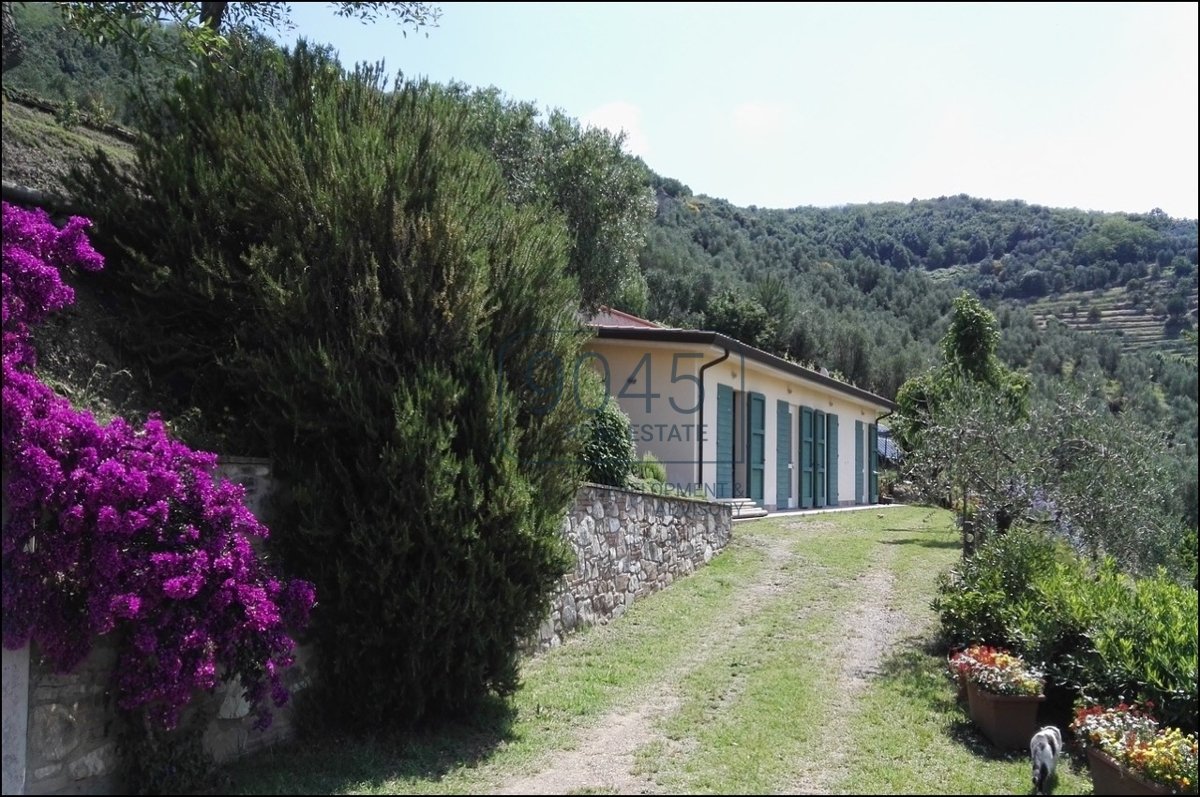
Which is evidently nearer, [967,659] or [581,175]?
[967,659]

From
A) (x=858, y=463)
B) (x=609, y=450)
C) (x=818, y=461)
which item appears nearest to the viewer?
(x=609, y=450)

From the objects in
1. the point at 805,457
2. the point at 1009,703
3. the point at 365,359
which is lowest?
the point at 1009,703

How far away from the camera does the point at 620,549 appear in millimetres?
9852

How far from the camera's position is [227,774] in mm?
5230

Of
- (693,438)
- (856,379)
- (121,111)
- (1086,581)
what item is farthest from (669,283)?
(1086,581)

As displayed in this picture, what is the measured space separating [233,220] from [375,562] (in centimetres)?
281

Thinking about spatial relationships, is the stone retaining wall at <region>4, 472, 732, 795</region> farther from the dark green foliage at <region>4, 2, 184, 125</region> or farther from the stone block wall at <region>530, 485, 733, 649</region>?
the dark green foliage at <region>4, 2, 184, 125</region>

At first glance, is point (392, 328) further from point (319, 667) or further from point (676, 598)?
point (676, 598)

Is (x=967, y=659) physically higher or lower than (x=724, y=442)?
lower

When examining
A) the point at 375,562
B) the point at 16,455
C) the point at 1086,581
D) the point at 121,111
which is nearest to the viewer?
the point at 16,455

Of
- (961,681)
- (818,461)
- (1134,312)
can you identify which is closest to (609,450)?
(961,681)

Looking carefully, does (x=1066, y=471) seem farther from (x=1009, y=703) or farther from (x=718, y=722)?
(x=718, y=722)

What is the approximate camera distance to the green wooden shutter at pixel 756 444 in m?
15.8

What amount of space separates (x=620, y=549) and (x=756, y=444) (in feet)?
22.4
